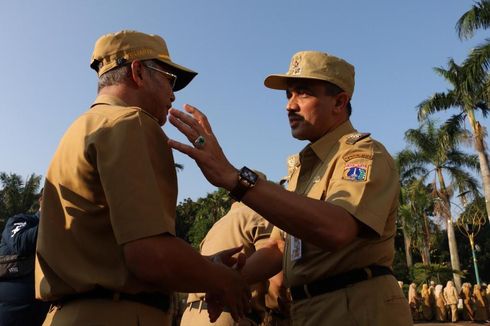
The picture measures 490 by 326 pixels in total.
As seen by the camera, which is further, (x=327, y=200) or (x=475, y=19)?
(x=475, y=19)

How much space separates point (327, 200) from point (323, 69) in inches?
35.7

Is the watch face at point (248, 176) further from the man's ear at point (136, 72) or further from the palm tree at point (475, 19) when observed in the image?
the palm tree at point (475, 19)

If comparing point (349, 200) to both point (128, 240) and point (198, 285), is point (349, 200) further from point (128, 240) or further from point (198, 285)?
point (128, 240)

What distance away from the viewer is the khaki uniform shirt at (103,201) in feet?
5.58

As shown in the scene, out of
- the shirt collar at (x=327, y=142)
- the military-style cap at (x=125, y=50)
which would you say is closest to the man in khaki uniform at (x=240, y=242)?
the shirt collar at (x=327, y=142)

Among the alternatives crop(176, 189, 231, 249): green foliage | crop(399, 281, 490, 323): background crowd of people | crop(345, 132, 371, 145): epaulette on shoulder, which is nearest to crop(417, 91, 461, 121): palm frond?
crop(399, 281, 490, 323): background crowd of people

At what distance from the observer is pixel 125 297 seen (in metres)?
1.79

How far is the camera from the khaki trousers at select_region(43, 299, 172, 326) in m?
1.73

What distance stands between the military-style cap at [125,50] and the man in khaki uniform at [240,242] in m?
1.90

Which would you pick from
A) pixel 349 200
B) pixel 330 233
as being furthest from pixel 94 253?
pixel 349 200

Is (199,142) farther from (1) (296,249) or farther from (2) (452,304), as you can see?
(2) (452,304)

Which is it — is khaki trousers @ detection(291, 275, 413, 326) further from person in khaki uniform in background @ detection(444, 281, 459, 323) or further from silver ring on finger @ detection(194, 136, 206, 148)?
person in khaki uniform in background @ detection(444, 281, 459, 323)

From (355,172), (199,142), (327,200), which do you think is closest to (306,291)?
(327,200)

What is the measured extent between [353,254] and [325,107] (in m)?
0.90
